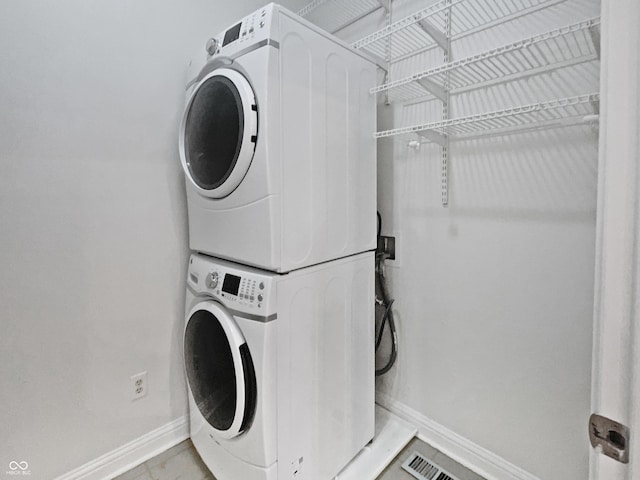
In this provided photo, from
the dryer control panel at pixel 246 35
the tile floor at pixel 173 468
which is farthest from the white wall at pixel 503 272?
the tile floor at pixel 173 468

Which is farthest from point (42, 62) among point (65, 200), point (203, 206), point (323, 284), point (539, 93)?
point (539, 93)

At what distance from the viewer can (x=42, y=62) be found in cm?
131

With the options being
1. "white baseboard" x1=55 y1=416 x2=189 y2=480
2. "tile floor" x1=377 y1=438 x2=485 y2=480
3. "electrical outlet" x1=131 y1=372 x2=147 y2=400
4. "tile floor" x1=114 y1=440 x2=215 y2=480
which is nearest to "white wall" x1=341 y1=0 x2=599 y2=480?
"tile floor" x1=377 y1=438 x2=485 y2=480

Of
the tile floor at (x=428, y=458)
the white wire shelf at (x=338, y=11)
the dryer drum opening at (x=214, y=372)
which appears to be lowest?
the tile floor at (x=428, y=458)

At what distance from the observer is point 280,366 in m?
1.23

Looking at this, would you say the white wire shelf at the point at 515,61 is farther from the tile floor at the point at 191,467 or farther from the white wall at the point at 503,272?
the tile floor at the point at 191,467

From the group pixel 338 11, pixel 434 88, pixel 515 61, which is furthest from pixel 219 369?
pixel 338 11

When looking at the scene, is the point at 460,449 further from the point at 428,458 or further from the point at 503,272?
the point at 503,272

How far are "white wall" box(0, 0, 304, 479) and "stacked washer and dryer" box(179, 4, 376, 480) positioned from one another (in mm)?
218

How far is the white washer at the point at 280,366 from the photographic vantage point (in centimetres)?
122

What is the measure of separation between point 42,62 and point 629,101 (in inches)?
72.5

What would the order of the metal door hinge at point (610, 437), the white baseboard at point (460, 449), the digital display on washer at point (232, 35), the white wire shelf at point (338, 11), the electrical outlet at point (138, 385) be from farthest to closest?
the white wire shelf at point (338, 11) < the electrical outlet at point (138, 385) < the white baseboard at point (460, 449) < the digital display on washer at point (232, 35) < the metal door hinge at point (610, 437)

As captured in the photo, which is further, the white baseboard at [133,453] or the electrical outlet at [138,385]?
the electrical outlet at [138,385]

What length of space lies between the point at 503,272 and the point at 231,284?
119 centimetres
